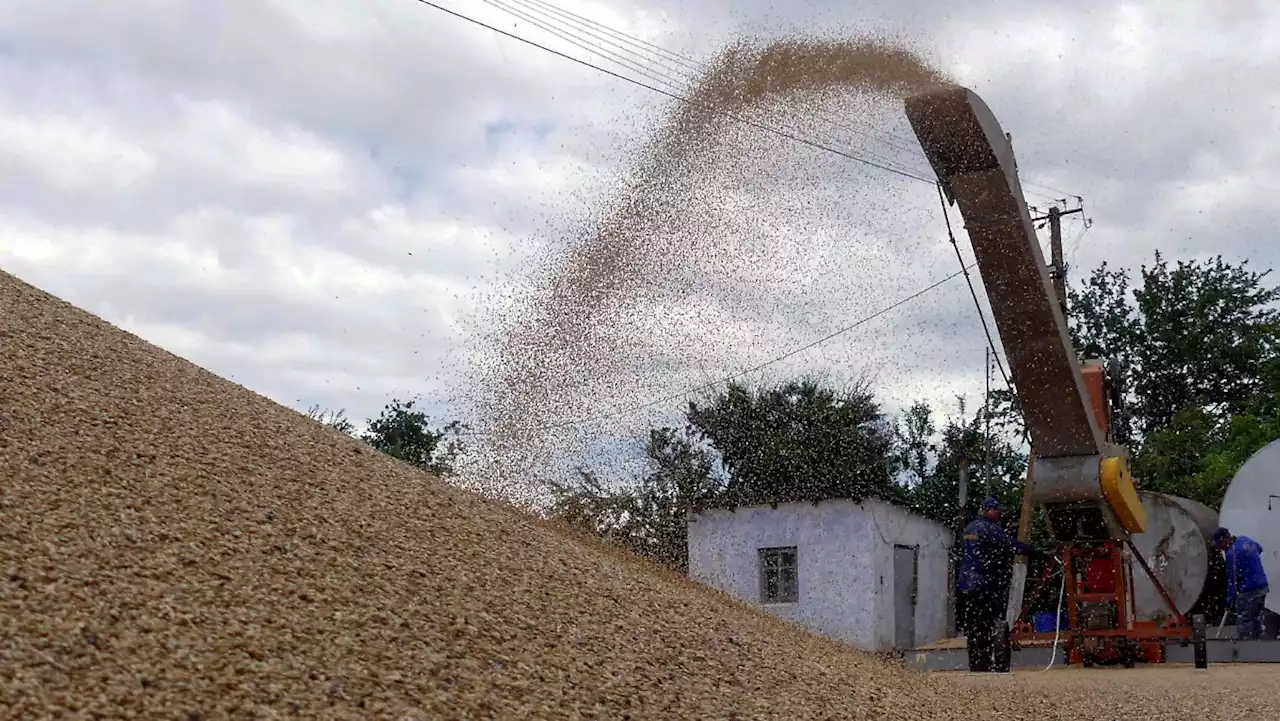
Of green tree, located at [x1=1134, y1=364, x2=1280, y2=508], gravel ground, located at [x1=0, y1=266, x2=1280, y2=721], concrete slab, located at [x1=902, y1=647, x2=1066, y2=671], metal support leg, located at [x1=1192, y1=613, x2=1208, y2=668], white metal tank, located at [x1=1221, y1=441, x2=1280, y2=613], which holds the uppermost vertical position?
green tree, located at [x1=1134, y1=364, x2=1280, y2=508]

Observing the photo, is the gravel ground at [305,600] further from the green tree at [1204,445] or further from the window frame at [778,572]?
the green tree at [1204,445]

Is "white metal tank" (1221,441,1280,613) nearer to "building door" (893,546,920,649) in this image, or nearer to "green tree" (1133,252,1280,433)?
"building door" (893,546,920,649)

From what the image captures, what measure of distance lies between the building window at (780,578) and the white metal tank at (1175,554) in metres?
6.91

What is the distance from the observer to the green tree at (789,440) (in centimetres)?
1841

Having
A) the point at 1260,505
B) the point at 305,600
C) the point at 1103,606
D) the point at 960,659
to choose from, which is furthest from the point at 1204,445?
the point at 305,600

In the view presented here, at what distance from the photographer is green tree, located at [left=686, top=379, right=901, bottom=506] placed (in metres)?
18.4

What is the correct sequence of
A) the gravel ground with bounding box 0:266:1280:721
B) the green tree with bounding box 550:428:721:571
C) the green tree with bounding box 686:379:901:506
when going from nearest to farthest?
the gravel ground with bounding box 0:266:1280:721, the green tree with bounding box 550:428:721:571, the green tree with bounding box 686:379:901:506

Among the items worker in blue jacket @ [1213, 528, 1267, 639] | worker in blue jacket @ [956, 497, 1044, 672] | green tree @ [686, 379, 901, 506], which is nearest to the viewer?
worker in blue jacket @ [956, 497, 1044, 672]

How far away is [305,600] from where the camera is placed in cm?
376

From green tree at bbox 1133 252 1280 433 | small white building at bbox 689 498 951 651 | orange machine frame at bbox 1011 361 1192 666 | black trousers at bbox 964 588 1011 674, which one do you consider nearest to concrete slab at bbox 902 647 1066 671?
orange machine frame at bbox 1011 361 1192 666

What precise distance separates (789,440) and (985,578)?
34.9 feet

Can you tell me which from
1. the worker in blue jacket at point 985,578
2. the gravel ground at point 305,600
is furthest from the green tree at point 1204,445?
the gravel ground at point 305,600

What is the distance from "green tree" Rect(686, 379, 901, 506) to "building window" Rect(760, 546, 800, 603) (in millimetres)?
762

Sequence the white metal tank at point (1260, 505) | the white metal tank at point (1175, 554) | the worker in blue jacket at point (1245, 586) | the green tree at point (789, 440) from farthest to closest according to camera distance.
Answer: the green tree at point (789, 440) → the white metal tank at point (1260, 505) → the white metal tank at point (1175, 554) → the worker in blue jacket at point (1245, 586)
